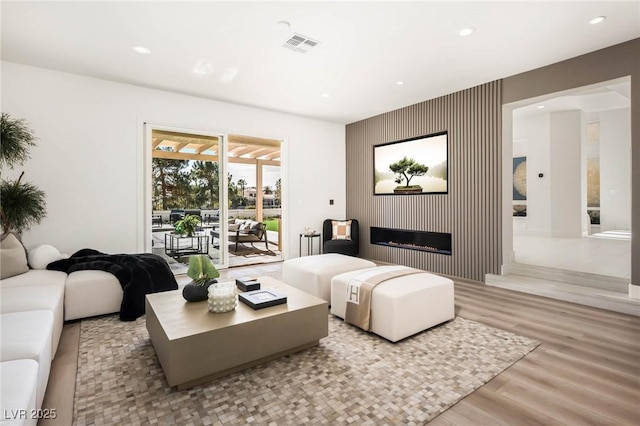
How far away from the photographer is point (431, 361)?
2.33 meters

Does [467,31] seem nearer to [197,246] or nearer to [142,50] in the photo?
[142,50]

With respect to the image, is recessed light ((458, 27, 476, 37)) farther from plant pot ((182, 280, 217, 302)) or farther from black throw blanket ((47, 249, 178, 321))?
black throw blanket ((47, 249, 178, 321))

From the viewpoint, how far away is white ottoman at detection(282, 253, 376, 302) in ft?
11.7

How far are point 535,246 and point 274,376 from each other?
6222 millimetres

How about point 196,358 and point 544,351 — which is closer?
point 196,358

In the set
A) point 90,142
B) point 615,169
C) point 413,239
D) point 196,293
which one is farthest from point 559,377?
point 615,169

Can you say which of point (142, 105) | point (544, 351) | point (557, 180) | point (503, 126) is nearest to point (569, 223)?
point (557, 180)

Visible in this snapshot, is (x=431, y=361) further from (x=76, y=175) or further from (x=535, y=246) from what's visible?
(x=535, y=246)

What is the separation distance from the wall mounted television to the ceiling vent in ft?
9.00

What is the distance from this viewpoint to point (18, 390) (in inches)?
51.7

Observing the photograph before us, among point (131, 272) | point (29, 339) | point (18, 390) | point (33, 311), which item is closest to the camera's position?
point (18, 390)

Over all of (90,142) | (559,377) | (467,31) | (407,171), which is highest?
(467,31)

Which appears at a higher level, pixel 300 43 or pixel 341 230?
pixel 300 43

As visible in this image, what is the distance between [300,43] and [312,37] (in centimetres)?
17
